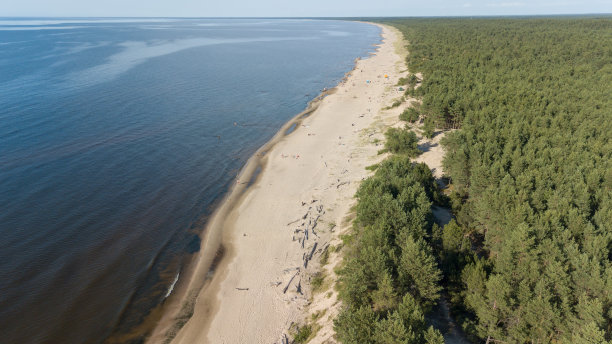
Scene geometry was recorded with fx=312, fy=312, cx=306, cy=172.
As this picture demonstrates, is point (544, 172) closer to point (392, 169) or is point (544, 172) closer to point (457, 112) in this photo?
point (392, 169)

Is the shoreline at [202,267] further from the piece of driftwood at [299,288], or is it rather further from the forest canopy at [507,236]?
the forest canopy at [507,236]

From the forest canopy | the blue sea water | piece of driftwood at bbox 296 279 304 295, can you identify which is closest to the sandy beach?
piece of driftwood at bbox 296 279 304 295

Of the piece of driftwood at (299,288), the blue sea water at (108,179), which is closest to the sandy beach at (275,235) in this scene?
the piece of driftwood at (299,288)

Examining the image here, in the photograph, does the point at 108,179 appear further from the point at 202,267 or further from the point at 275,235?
the point at 275,235

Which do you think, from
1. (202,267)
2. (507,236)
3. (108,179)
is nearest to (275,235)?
(202,267)

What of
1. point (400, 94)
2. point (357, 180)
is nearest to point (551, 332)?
point (357, 180)

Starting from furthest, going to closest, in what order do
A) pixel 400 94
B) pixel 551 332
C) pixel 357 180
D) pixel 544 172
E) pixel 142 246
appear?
pixel 400 94
pixel 357 180
pixel 142 246
pixel 544 172
pixel 551 332
